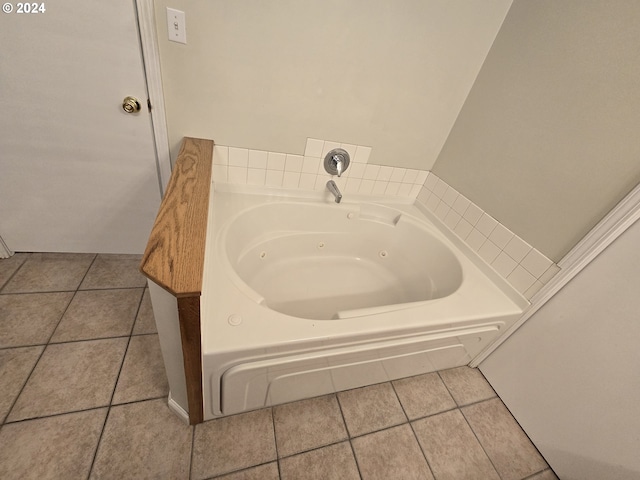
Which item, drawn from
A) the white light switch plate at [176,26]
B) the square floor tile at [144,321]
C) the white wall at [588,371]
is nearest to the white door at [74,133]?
the white light switch plate at [176,26]

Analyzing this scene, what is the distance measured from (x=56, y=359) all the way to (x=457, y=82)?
7.42 feet

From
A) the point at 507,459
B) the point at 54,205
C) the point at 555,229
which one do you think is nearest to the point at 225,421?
the point at 507,459

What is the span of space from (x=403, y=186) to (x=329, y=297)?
2.83 ft

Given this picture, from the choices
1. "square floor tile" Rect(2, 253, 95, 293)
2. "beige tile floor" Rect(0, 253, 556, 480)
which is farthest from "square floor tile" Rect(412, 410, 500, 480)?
"square floor tile" Rect(2, 253, 95, 293)

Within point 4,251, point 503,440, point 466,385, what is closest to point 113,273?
point 4,251

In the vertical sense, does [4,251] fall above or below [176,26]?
below

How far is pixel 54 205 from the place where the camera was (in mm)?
1310

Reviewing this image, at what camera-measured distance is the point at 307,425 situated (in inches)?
41.5

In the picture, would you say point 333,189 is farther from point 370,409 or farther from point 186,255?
point 370,409

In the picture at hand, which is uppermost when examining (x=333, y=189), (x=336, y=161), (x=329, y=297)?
(x=336, y=161)

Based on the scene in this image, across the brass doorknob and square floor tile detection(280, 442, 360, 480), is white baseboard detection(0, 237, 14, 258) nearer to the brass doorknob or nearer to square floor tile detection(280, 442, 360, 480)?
the brass doorknob

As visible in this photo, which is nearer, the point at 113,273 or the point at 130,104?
the point at 130,104

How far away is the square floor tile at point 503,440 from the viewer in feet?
3.60

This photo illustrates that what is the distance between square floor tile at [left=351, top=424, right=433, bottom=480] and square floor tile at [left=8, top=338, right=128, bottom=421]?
1.02m
